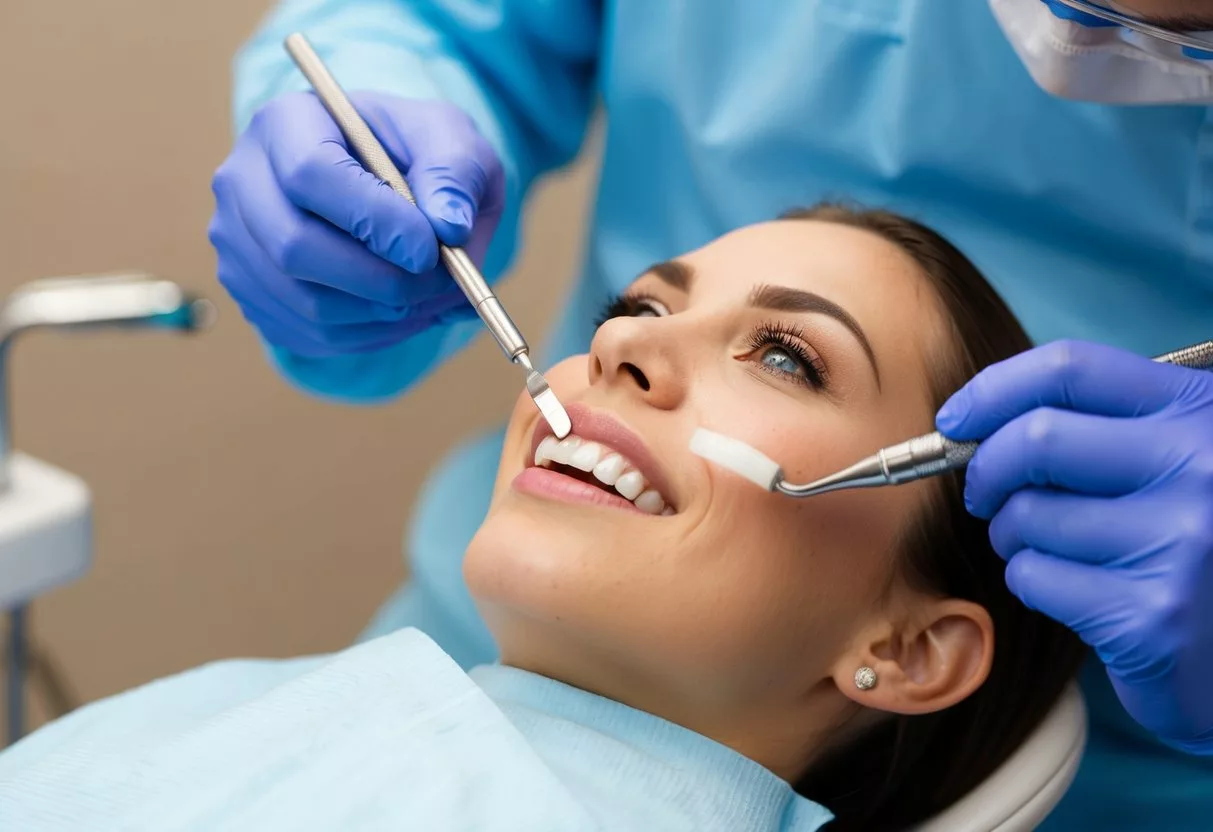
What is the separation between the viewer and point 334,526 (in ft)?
7.06

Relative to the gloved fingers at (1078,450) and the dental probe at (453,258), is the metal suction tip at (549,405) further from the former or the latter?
the gloved fingers at (1078,450)

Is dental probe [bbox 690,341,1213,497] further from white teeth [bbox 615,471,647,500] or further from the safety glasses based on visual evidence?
the safety glasses

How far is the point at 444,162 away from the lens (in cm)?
107

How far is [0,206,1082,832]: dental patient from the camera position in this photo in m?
0.86

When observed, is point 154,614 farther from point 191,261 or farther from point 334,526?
point 191,261

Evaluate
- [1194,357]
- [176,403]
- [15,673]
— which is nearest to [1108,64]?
[1194,357]

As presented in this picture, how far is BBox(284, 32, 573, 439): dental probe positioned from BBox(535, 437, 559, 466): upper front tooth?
0.03 m

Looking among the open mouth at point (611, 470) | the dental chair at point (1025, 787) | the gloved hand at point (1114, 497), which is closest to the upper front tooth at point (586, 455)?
the open mouth at point (611, 470)

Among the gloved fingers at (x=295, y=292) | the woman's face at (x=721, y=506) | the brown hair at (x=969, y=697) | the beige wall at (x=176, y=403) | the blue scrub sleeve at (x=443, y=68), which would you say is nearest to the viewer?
the woman's face at (x=721, y=506)

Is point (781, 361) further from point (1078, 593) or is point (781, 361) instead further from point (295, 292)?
point (295, 292)

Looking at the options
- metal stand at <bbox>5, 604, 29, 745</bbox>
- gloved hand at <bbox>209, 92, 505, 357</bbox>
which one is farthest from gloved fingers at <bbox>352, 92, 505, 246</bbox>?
metal stand at <bbox>5, 604, 29, 745</bbox>

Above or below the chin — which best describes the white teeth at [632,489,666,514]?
above

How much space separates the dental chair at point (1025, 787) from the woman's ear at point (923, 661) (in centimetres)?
7

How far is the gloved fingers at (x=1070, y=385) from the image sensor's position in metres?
0.80
